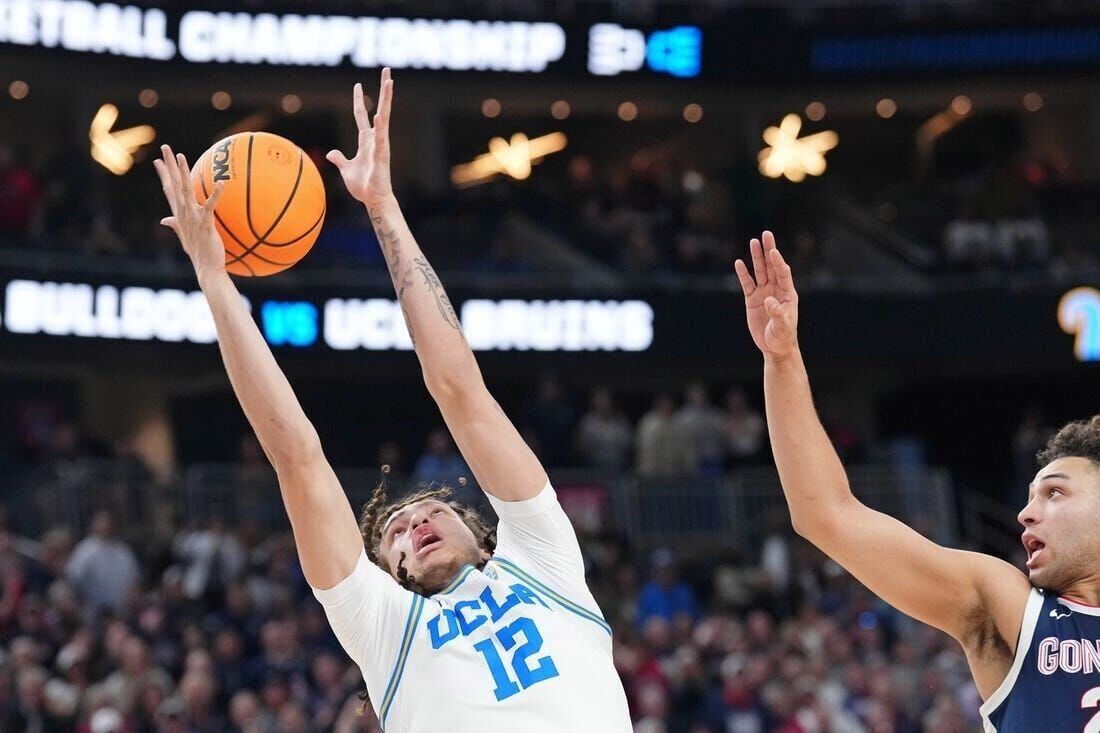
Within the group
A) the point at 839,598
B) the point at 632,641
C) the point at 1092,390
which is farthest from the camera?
the point at 1092,390

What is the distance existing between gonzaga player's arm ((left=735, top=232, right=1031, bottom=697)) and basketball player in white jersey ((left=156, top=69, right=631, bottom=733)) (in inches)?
31.8

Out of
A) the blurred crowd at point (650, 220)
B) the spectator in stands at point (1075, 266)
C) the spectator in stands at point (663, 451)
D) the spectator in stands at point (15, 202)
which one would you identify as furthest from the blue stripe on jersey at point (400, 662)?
the spectator in stands at point (1075, 266)

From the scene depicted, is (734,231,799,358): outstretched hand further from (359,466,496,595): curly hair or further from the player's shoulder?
(359,466,496,595): curly hair

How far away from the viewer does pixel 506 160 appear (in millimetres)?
28969

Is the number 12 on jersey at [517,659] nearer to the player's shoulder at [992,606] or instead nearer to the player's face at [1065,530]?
the player's shoulder at [992,606]

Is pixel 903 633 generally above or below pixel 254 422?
below

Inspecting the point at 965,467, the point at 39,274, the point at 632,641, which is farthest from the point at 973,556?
the point at 965,467

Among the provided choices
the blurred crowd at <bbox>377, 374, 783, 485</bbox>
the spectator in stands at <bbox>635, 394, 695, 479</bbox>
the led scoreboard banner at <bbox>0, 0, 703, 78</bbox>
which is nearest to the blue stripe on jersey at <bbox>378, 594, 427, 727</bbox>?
the blurred crowd at <bbox>377, 374, 783, 485</bbox>

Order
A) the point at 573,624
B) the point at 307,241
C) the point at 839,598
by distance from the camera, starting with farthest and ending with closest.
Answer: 1. the point at 839,598
2. the point at 307,241
3. the point at 573,624

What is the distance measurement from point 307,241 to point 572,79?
19.7 m

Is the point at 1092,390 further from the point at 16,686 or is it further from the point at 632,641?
the point at 16,686

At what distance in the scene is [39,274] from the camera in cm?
2003

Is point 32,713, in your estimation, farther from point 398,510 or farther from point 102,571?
point 398,510

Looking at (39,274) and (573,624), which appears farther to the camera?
(39,274)
